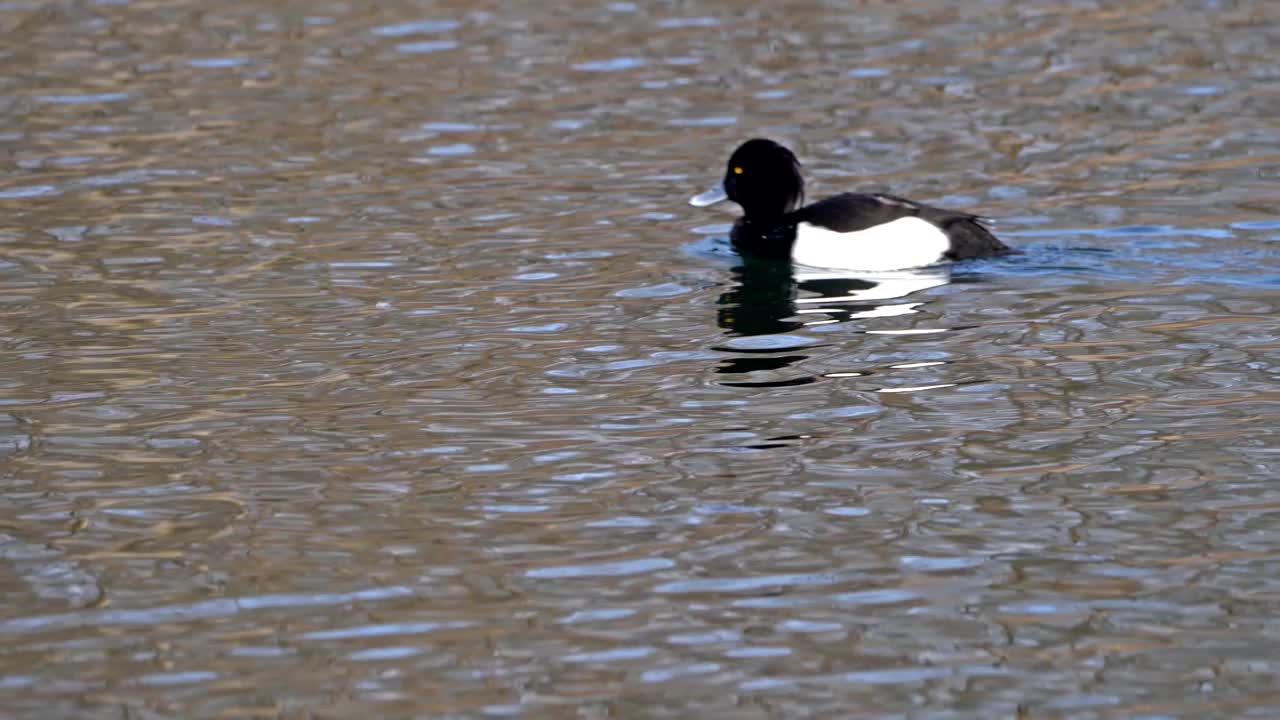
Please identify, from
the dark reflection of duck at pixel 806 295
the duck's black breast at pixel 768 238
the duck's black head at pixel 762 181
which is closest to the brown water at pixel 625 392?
the dark reflection of duck at pixel 806 295

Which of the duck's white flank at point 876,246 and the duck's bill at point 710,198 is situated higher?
the duck's bill at point 710,198

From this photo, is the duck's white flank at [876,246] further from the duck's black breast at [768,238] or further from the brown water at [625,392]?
the brown water at [625,392]

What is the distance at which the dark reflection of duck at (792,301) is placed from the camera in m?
9.29

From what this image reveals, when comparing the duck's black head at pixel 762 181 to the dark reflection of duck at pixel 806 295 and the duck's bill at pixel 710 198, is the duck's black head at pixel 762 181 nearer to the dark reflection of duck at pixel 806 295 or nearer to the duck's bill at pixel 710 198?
the duck's bill at pixel 710 198

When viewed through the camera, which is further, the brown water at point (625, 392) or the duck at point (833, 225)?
the duck at point (833, 225)

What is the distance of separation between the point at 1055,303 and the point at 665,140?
4.93 meters

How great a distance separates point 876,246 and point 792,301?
844 millimetres

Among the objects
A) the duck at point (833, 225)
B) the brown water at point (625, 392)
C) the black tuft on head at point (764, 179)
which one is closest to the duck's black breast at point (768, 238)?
the duck at point (833, 225)

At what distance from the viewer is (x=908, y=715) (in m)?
5.33

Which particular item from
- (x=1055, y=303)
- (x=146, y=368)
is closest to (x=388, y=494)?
(x=146, y=368)

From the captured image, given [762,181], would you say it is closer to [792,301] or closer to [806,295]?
[806,295]

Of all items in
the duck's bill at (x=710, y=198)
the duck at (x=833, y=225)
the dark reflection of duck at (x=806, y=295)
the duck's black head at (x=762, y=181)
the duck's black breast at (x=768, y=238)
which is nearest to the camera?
the dark reflection of duck at (x=806, y=295)

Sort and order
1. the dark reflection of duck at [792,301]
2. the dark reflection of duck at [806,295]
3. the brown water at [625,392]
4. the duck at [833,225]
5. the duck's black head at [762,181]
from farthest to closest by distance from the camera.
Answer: the duck's black head at [762,181] < the duck at [833,225] < the dark reflection of duck at [806,295] < the dark reflection of duck at [792,301] < the brown water at [625,392]

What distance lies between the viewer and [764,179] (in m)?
12.1
